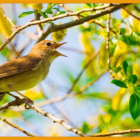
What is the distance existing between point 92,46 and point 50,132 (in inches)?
53.4

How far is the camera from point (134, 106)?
10.5 feet

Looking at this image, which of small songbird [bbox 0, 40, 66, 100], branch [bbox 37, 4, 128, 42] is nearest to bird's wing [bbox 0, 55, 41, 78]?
small songbird [bbox 0, 40, 66, 100]

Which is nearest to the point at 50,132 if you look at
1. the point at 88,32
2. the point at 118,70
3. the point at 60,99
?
the point at 60,99

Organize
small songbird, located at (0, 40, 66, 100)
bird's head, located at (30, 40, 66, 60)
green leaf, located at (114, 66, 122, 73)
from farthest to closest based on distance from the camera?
bird's head, located at (30, 40, 66, 60)
small songbird, located at (0, 40, 66, 100)
green leaf, located at (114, 66, 122, 73)

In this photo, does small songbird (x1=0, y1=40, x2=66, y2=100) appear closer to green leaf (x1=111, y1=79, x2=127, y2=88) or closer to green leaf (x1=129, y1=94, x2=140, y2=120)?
green leaf (x1=111, y1=79, x2=127, y2=88)

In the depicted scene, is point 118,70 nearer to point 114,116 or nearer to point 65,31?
point 65,31

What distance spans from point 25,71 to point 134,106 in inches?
69.9

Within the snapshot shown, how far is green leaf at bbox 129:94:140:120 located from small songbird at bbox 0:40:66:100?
145 centimetres

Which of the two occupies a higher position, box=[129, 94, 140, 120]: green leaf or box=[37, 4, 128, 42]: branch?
box=[37, 4, 128, 42]: branch

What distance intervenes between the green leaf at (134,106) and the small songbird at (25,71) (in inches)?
57.2

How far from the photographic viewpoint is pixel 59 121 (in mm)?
2703

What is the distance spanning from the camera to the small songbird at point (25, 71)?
437 cm

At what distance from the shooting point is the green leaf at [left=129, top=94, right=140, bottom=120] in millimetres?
3176

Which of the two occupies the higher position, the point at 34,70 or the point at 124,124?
the point at 34,70
